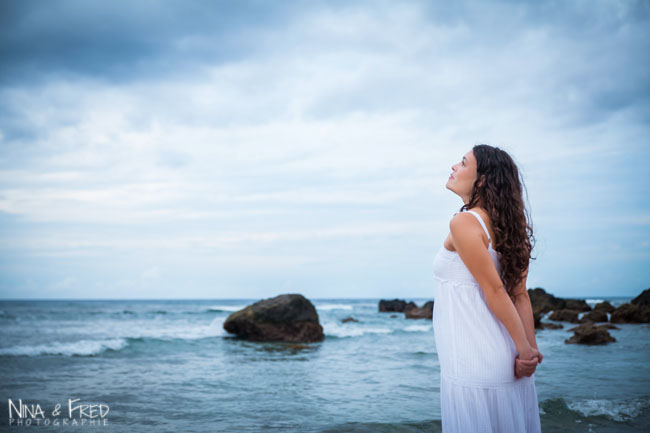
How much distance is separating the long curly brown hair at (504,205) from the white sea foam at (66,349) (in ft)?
48.4

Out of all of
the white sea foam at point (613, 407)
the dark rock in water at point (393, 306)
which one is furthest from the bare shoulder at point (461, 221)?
the dark rock in water at point (393, 306)

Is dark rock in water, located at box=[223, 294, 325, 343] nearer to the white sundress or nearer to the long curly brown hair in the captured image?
the white sundress

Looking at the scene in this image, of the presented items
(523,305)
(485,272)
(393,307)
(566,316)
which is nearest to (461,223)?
(485,272)

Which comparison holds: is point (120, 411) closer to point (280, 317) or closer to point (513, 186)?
point (513, 186)

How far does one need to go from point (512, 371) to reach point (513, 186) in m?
0.95

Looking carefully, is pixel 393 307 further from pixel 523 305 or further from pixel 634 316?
pixel 523 305

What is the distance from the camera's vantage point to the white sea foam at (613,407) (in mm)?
6747

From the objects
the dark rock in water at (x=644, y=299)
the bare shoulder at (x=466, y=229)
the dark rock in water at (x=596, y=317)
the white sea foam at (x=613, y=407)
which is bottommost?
the dark rock in water at (x=596, y=317)

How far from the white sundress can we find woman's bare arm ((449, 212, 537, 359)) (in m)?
0.06

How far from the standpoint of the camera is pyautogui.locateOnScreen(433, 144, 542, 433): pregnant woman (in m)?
2.23

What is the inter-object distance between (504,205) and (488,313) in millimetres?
559

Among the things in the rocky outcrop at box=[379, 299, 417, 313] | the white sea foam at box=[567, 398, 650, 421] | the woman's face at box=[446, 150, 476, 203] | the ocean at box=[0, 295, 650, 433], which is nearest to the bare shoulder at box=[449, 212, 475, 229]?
the woman's face at box=[446, 150, 476, 203]

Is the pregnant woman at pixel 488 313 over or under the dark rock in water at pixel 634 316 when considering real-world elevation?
over

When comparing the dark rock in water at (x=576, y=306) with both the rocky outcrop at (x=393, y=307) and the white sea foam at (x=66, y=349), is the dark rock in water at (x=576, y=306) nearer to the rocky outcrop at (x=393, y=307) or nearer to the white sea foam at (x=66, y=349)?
the rocky outcrop at (x=393, y=307)
